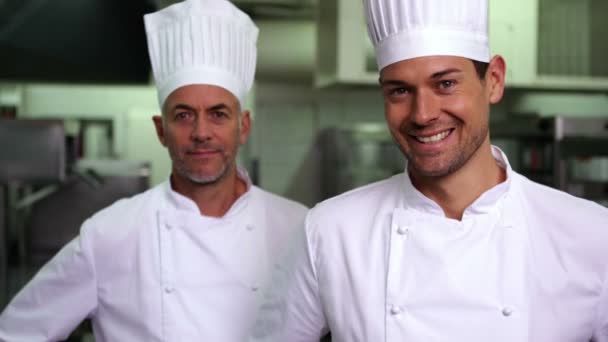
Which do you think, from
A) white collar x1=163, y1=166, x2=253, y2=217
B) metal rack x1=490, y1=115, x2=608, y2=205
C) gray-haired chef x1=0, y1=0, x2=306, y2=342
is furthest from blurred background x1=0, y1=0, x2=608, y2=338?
white collar x1=163, y1=166, x2=253, y2=217

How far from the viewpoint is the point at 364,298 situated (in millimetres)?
1188

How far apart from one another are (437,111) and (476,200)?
0.17 metres

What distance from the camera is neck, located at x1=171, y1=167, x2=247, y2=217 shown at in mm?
1647

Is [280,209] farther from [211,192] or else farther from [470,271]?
[470,271]

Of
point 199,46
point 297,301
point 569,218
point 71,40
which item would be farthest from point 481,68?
point 71,40

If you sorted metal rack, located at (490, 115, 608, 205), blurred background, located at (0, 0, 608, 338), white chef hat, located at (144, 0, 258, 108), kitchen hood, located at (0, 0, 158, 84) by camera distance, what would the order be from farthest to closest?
kitchen hood, located at (0, 0, 158, 84) < blurred background, located at (0, 0, 608, 338) < metal rack, located at (490, 115, 608, 205) < white chef hat, located at (144, 0, 258, 108)

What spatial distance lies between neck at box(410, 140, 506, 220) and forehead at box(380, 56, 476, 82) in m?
0.14

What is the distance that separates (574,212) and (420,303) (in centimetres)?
29

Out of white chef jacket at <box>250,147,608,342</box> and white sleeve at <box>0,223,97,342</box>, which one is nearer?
white chef jacket at <box>250,147,608,342</box>

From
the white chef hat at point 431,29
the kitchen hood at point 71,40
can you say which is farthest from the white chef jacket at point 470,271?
the kitchen hood at point 71,40

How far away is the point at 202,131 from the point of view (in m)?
1.56

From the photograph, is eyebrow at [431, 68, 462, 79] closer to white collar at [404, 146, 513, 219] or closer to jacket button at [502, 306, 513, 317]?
white collar at [404, 146, 513, 219]

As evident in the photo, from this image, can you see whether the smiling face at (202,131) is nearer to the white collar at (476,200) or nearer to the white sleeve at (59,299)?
the white sleeve at (59,299)

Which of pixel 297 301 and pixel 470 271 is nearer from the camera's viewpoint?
pixel 470 271
